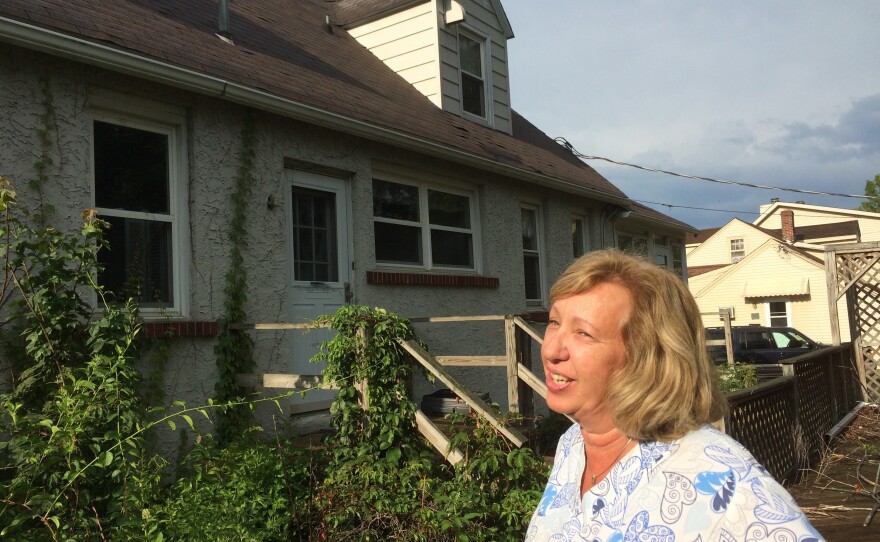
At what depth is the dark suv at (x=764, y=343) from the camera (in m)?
17.6

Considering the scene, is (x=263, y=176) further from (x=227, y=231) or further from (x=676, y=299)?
(x=676, y=299)

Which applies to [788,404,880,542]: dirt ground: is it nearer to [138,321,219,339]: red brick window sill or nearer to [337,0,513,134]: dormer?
[138,321,219,339]: red brick window sill

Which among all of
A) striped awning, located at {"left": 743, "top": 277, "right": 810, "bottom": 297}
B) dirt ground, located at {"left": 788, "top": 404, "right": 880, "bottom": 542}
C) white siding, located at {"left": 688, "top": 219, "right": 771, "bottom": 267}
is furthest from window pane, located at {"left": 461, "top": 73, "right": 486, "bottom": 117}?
white siding, located at {"left": 688, "top": 219, "right": 771, "bottom": 267}

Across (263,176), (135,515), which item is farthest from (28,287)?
(263,176)

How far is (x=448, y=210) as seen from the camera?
357 inches

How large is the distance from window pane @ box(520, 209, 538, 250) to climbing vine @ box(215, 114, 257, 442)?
16.3ft

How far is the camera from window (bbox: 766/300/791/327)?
101ft

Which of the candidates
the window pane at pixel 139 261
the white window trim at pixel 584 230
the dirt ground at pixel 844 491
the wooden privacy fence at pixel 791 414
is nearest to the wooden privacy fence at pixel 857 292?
the wooden privacy fence at pixel 791 414

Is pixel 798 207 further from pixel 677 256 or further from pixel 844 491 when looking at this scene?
pixel 844 491

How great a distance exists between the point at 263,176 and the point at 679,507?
5.55 metres

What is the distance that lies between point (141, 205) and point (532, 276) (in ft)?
20.2

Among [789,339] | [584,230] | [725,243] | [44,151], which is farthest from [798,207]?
[44,151]

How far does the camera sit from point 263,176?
21.4 feet

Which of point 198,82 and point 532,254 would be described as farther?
point 532,254
